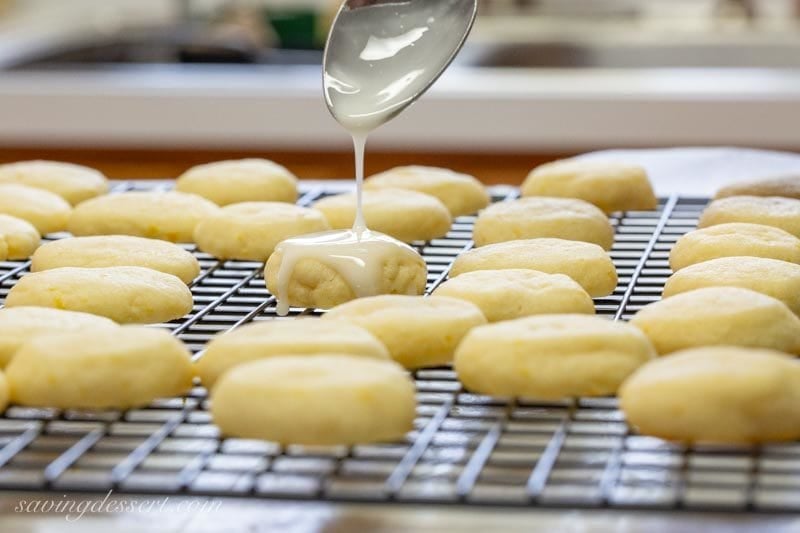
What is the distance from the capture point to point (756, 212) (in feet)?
5.40

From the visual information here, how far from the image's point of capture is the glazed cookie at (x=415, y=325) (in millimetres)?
1184

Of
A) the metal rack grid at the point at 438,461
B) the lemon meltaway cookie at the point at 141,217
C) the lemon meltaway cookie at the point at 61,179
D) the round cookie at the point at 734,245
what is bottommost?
the metal rack grid at the point at 438,461

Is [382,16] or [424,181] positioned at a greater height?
[382,16]

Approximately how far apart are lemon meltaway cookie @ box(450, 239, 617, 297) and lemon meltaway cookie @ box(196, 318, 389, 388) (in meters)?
0.33

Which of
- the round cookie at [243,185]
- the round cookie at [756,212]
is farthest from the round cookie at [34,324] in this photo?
the round cookie at [756,212]

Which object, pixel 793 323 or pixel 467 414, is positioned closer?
pixel 467 414

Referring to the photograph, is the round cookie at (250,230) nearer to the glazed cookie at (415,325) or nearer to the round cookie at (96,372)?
the glazed cookie at (415,325)

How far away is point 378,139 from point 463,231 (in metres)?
1.03

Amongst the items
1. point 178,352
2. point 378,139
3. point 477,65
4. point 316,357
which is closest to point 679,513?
point 316,357

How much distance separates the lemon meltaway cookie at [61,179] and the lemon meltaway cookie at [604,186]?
0.65 metres

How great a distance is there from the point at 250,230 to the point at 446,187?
0.36 m

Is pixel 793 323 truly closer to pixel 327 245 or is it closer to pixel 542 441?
pixel 542 441

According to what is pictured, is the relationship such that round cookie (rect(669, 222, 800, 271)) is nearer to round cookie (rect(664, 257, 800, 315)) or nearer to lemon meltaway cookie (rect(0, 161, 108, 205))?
round cookie (rect(664, 257, 800, 315))

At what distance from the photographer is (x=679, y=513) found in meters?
0.90
